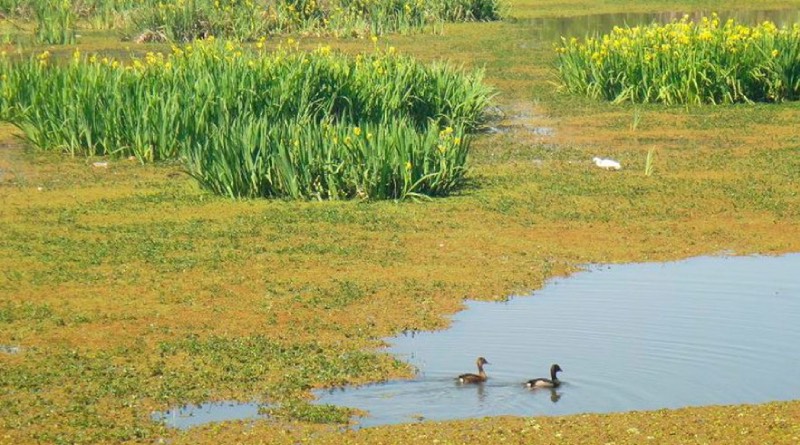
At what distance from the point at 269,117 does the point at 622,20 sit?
20.7 meters

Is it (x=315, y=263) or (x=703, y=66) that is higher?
(x=703, y=66)

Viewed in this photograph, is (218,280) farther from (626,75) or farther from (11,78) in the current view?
(626,75)

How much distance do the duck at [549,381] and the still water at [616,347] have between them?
0.16ft

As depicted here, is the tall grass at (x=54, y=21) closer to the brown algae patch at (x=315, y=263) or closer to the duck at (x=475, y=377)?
the brown algae patch at (x=315, y=263)

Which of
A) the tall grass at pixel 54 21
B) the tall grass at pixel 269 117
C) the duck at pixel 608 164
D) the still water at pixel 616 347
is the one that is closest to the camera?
the still water at pixel 616 347

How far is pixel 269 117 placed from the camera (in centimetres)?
1669

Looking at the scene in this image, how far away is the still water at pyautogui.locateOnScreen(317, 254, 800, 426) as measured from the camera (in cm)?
812

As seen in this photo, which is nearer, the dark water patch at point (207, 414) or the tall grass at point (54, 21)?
the dark water patch at point (207, 414)

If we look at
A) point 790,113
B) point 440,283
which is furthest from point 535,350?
point 790,113

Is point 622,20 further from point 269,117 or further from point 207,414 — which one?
point 207,414

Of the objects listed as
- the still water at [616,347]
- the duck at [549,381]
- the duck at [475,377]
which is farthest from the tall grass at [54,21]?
the duck at [549,381]

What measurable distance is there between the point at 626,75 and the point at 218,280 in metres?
11.5

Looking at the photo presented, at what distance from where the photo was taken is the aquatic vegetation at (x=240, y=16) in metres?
30.6

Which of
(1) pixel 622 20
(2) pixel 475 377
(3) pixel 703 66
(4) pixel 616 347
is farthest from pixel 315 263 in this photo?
(1) pixel 622 20
